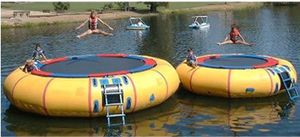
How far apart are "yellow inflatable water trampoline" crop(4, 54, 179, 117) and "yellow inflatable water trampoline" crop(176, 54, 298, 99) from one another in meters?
1.61

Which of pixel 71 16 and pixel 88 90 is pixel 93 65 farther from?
pixel 71 16

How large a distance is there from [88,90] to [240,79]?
581 centimetres

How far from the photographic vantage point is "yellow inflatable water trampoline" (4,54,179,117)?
14.9 metres

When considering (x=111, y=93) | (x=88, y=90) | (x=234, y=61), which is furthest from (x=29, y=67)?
(x=234, y=61)

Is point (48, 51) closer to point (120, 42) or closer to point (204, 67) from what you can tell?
point (120, 42)

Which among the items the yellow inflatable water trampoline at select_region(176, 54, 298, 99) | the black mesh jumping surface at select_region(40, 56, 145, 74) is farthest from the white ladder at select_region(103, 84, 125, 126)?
the yellow inflatable water trampoline at select_region(176, 54, 298, 99)

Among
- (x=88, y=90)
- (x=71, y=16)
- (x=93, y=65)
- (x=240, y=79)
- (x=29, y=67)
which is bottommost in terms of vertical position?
(x=71, y=16)

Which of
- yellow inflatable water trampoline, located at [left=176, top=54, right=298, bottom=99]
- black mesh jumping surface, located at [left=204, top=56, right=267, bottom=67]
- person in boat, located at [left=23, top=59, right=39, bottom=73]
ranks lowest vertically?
yellow inflatable water trampoline, located at [left=176, top=54, right=298, bottom=99]

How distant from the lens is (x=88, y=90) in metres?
14.9

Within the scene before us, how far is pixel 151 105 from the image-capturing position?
641 inches

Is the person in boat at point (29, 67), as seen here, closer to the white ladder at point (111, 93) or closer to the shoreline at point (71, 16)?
the white ladder at point (111, 93)

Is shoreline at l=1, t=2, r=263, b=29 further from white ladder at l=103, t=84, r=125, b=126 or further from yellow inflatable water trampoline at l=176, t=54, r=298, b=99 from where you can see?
white ladder at l=103, t=84, r=125, b=126

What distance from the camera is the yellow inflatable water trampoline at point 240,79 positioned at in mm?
17141

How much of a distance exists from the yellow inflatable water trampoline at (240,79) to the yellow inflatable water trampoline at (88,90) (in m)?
1.61
